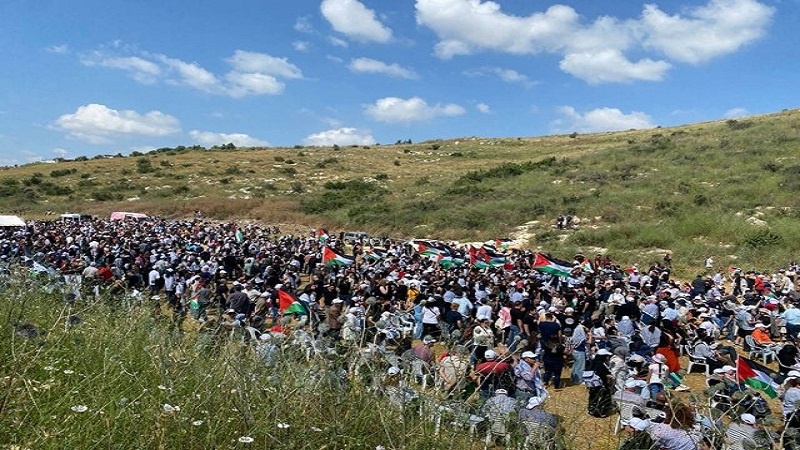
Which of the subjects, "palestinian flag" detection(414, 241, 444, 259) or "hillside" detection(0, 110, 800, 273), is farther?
"hillside" detection(0, 110, 800, 273)

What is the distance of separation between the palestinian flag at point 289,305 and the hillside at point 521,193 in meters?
19.3

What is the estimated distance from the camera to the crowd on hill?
6.64 meters

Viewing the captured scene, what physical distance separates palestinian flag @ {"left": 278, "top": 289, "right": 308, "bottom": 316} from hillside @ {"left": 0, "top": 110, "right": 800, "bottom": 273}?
63.3ft

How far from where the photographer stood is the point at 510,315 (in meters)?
12.5

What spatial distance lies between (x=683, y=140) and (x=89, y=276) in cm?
5363

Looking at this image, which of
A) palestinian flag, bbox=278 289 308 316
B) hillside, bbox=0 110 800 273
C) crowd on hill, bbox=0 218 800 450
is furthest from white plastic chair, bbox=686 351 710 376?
hillside, bbox=0 110 800 273

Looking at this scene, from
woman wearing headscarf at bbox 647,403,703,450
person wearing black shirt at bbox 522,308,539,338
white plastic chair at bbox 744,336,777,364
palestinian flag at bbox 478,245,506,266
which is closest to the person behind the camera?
woman wearing headscarf at bbox 647,403,703,450

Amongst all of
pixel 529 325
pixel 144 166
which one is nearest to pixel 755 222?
pixel 529 325

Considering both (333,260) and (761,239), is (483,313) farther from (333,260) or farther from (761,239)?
(761,239)

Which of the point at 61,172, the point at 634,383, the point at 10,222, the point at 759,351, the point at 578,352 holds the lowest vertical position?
the point at 759,351

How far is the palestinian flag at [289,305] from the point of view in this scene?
12.6 m

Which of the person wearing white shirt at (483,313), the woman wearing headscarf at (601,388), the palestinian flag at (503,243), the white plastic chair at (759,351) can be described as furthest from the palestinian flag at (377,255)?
the woman wearing headscarf at (601,388)

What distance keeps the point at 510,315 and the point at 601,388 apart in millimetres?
3446

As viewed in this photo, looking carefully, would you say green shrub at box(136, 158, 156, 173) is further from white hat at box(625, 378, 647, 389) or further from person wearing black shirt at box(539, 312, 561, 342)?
white hat at box(625, 378, 647, 389)
